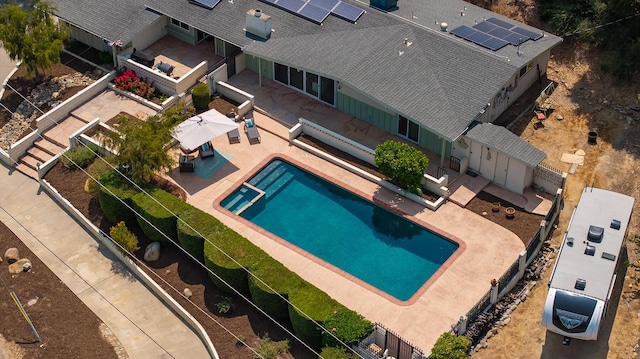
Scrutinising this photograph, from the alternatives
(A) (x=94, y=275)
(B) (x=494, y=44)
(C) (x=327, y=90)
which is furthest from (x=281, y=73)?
(A) (x=94, y=275)

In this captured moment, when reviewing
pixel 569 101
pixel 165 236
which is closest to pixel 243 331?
pixel 165 236

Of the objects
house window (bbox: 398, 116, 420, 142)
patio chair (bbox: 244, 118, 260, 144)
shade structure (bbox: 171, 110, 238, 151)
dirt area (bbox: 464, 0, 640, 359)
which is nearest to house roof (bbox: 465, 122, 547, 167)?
dirt area (bbox: 464, 0, 640, 359)

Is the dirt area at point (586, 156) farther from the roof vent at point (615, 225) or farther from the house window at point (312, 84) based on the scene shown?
the house window at point (312, 84)

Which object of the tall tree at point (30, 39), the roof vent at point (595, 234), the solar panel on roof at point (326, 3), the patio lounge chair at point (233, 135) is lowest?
the patio lounge chair at point (233, 135)

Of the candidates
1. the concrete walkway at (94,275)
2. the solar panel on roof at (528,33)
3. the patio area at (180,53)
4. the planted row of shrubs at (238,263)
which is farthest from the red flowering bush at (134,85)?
the solar panel on roof at (528,33)

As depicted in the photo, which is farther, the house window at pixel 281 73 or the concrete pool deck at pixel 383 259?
the house window at pixel 281 73

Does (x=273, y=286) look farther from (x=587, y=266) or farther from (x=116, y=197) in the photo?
(x=587, y=266)

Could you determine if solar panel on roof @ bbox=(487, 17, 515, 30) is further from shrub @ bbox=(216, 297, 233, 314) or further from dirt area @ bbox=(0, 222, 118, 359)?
dirt area @ bbox=(0, 222, 118, 359)
